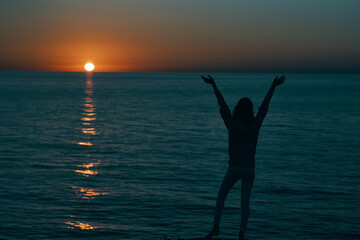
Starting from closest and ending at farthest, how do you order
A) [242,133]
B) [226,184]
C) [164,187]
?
[242,133]
[226,184]
[164,187]

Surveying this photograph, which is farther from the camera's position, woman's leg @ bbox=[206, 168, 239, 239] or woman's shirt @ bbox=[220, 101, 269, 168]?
woman's leg @ bbox=[206, 168, 239, 239]

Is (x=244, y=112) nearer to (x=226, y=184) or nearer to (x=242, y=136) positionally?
(x=242, y=136)

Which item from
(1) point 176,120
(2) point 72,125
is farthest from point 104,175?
(1) point 176,120

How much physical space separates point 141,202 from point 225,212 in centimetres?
325

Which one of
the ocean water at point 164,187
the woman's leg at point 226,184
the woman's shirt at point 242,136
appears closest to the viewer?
the woman's shirt at point 242,136

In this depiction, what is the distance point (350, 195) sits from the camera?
19109 millimetres

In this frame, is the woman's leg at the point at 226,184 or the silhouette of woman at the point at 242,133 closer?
the silhouette of woman at the point at 242,133

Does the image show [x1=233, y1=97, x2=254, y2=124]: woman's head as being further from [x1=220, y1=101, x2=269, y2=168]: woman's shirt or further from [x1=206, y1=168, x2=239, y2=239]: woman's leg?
[x1=206, y1=168, x2=239, y2=239]: woman's leg

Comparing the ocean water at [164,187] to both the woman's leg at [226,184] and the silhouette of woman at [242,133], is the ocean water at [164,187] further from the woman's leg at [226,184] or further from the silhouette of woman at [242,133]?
the silhouette of woman at [242,133]

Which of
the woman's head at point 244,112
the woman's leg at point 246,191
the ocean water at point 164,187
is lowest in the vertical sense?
the ocean water at point 164,187

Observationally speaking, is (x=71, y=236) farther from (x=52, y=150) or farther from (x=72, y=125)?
(x=72, y=125)

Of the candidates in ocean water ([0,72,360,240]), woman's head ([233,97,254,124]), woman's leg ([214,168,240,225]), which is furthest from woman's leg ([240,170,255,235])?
ocean water ([0,72,360,240])

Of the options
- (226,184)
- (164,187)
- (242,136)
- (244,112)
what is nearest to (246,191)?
(226,184)

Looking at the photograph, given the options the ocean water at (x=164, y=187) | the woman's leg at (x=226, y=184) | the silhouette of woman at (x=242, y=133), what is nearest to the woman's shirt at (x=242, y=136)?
the silhouette of woman at (x=242, y=133)
